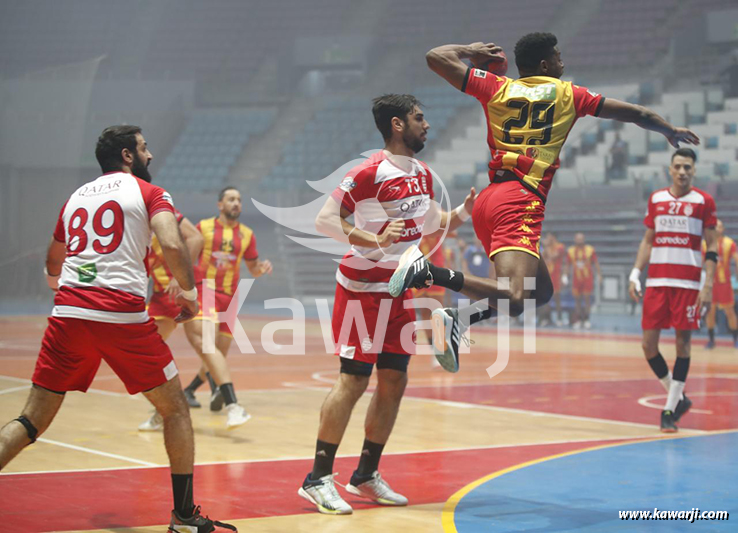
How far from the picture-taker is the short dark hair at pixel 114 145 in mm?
4953

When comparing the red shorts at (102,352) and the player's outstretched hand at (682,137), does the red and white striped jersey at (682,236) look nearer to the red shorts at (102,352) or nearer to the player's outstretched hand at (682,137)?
the player's outstretched hand at (682,137)

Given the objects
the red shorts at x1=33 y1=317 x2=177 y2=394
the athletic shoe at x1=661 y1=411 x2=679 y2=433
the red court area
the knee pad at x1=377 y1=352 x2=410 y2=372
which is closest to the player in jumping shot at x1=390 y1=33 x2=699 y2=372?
the knee pad at x1=377 y1=352 x2=410 y2=372

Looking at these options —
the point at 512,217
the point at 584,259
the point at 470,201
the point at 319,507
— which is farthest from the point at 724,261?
the point at 319,507

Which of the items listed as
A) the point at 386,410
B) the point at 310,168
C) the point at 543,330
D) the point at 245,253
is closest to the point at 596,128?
the point at 543,330

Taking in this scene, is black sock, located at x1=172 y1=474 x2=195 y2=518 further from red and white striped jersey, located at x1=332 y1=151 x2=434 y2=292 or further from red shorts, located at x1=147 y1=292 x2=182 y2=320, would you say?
red shorts, located at x1=147 y1=292 x2=182 y2=320

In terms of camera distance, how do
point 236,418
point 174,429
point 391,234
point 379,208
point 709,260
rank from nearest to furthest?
point 174,429 → point 391,234 → point 379,208 → point 236,418 → point 709,260

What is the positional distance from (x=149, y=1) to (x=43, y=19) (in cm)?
622

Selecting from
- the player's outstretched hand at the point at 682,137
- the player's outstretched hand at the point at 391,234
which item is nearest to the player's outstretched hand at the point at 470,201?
the player's outstretched hand at the point at 391,234

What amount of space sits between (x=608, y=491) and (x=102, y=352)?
126 inches

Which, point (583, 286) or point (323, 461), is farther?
point (583, 286)

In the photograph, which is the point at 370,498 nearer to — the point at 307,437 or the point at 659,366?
the point at 307,437

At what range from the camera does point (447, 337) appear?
5.10 m

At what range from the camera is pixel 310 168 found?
30.7 m

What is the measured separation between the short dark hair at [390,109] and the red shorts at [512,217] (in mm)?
709
